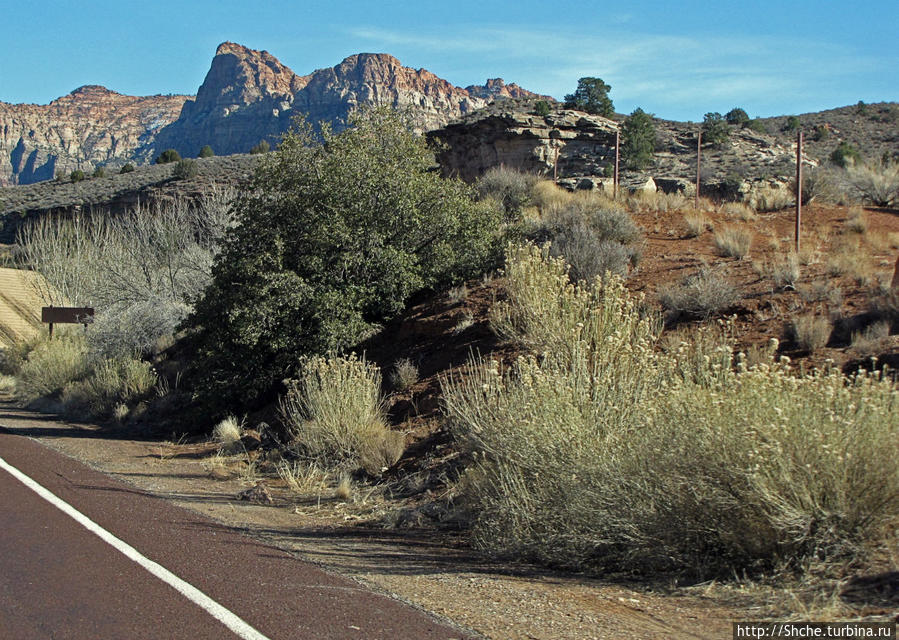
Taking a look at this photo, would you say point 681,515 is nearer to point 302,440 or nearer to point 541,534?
point 541,534

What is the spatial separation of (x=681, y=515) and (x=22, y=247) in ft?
156

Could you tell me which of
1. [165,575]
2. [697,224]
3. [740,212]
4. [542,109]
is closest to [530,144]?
[542,109]

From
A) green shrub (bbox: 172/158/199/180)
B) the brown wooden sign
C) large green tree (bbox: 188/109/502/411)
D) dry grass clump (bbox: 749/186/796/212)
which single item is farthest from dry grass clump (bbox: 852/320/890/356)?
green shrub (bbox: 172/158/199/180)

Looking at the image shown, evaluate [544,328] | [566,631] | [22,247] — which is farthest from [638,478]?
[22,247]

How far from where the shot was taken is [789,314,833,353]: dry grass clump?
9.88m

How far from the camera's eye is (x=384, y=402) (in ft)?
41.7

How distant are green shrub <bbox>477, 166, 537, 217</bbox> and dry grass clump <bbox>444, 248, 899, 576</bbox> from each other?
13.1 metres

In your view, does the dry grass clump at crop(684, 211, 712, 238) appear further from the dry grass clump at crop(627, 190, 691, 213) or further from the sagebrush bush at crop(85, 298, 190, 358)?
the sagebrush bush at crop(85, 298, 190, 358)

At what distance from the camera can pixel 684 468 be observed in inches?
237

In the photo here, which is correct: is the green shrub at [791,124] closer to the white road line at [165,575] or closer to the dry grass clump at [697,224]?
the dry grass clump at [697,224]

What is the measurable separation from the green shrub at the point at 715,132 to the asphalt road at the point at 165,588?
34.7 m

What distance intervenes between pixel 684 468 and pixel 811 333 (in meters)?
4.89

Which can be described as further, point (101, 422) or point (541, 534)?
point (101, 422)

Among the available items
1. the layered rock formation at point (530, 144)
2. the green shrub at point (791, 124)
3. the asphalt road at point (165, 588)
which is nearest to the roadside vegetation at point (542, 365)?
the asphalt road at point (165, 588)
